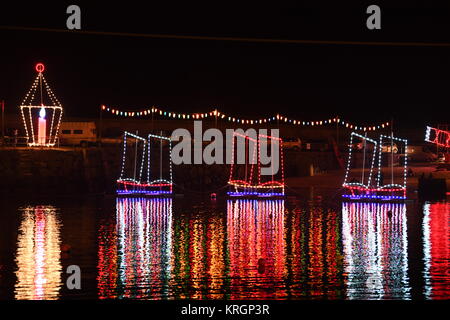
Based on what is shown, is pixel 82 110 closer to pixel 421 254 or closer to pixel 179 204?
pixel 179 204

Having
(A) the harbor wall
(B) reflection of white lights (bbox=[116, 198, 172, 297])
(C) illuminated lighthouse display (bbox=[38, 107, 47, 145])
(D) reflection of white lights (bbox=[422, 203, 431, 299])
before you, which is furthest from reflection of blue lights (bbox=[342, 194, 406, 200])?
(C) illuminated lighthouse display (bbox=[38, 107, 47, 145])

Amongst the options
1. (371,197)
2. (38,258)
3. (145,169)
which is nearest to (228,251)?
(38,258)

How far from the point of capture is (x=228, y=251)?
25188 millimetres

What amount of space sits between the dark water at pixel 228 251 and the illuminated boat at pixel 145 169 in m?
7.22

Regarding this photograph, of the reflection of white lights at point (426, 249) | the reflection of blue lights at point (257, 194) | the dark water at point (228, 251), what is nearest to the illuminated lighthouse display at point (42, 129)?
the dark water at point (228, 251)

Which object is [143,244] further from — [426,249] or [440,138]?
[440,138]

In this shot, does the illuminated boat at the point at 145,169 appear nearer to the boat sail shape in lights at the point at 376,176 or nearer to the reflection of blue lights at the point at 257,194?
the reflection of blue lights at the point at 257,194

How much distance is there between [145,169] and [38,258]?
3207 centimetres

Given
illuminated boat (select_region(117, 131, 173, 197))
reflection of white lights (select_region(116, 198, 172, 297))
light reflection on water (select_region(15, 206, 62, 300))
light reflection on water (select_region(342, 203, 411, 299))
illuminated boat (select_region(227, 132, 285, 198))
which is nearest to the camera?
light reflection on water (select_region(15, 206, 62, 300))

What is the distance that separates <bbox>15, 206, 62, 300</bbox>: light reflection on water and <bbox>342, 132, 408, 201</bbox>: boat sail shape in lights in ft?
53.6

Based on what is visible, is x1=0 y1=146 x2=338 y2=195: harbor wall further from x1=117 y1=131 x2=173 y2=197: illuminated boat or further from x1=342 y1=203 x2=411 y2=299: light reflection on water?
x1=342 y1=203 x2=411 y2=299: light reflection on water

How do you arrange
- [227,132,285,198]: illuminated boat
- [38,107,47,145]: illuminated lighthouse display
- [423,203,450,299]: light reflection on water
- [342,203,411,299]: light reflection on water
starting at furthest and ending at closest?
[38,107,47,145]: illuminated lighthouse display
[227,132,285,198]: illuminated boat
[342,203,411,299]: light reflection on water
[423,203,450,299]: light reflection on water

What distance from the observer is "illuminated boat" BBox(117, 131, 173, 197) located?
47.5 metres
